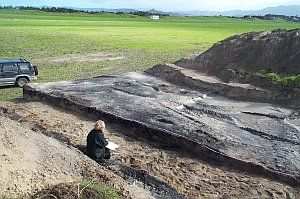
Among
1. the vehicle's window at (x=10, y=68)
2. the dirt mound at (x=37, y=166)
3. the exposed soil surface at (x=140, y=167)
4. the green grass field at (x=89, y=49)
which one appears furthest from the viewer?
the green grass field at (x=89, y=49)

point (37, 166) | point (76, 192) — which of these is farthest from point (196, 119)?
point (76, 192)

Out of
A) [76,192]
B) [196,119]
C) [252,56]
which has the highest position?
[252,56]

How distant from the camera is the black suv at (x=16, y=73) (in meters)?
25.7

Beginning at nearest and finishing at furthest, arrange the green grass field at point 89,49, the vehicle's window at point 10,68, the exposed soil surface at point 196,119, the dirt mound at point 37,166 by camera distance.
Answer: the dirt mound at point 37,166 < the exposed soil surface at point 196,119 < the vehicle's window at point 10,68 < the green grass field at point 89,49

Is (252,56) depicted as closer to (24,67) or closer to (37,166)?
(24,67)

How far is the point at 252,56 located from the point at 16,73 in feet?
39.0

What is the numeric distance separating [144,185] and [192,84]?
12704 millimetres

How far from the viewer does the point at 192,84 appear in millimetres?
24766

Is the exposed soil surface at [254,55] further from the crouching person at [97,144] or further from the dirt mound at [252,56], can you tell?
the crouching person at [97,144]

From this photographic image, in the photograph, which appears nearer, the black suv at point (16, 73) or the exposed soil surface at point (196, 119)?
the exposed soil surface at point (196, 119)

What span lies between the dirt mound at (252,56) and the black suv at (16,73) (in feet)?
27.5

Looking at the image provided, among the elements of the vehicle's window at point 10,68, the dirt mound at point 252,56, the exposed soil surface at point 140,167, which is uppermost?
the dirt mound at point 252,56

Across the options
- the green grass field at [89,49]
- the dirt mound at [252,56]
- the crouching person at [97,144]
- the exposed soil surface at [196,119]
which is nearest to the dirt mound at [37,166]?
the crouching person at [97,144]

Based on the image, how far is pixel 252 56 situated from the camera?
2689cm
